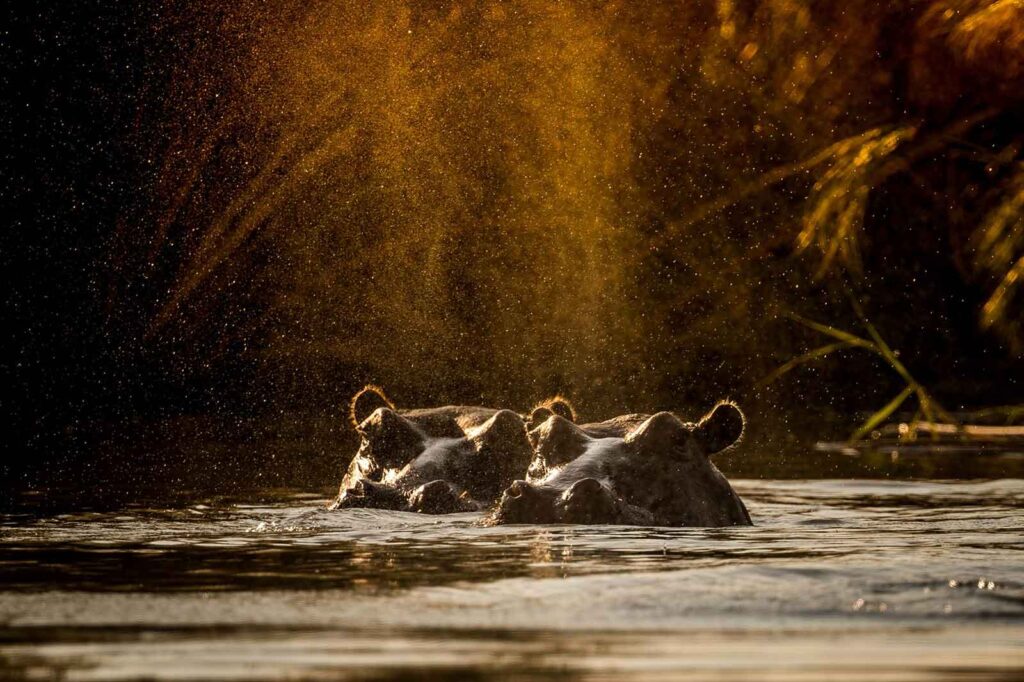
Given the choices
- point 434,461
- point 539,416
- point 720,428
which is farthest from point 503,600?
point 539,416

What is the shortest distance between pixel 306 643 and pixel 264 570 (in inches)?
97.6

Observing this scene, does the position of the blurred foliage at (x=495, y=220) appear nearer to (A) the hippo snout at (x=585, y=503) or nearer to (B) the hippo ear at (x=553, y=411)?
(B) the hippo ear at (x=553, y=411)

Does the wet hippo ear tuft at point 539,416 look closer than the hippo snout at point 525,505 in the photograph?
No

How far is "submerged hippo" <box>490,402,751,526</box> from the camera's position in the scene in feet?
36.0

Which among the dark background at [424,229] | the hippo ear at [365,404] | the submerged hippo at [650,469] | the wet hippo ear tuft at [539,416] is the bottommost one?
the submerged hippo at [650,469]

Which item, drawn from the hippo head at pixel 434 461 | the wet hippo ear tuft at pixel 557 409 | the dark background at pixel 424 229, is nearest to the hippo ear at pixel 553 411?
the wet hippo ear tuft at pixel 557 409

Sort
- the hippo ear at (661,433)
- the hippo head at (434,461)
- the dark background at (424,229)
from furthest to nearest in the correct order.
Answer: the dark background at (424,229)
the hippo head at (434,461)
the hippo ear at (661,433)

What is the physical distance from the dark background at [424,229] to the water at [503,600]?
42.1 feet

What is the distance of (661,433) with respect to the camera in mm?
11203

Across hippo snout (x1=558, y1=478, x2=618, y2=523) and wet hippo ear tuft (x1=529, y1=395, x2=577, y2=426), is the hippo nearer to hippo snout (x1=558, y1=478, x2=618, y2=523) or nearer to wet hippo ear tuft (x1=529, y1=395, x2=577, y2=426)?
wet hippo ear tuft (x1=529, y1=395, x2=577, y2=426)

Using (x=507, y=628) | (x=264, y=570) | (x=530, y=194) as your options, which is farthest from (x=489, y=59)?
(x=507, y=628)

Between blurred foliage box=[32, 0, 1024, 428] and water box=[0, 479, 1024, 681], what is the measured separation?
16.8 metres

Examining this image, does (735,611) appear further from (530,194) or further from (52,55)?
(530,194)

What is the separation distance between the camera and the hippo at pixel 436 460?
11.8 meters
